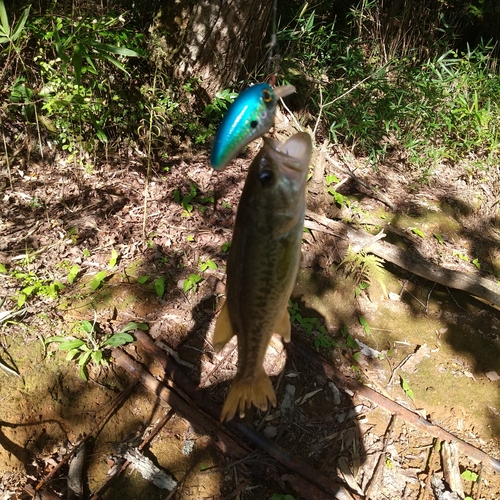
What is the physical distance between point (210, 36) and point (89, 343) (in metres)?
4.08

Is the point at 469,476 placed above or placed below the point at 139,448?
below


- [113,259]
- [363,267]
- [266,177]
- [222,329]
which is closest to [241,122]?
[266,177]

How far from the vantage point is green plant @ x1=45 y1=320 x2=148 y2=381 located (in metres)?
3.40

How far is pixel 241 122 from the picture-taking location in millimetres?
1263

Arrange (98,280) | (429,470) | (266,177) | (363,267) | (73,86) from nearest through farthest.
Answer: (266,177), (429,470), (98,280), (73,86), (363,267)

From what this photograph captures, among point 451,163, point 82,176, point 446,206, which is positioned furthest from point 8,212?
point 451,163

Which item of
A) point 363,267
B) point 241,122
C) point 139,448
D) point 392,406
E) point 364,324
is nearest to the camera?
point 241,122

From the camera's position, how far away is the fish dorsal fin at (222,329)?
178 centimetres

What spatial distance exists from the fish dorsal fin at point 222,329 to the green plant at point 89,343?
201cm

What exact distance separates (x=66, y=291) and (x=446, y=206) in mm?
5401

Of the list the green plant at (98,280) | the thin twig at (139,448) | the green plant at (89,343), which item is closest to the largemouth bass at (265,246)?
the thin twig at (139,448)

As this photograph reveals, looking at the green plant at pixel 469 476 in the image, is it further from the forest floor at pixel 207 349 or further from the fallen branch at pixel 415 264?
the fallen branch at pixel 415 264

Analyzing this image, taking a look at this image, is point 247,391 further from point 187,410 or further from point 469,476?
point 469,476

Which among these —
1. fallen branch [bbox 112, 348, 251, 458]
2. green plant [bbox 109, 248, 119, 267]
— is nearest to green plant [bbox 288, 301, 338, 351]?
fallen branch [bbox 112, 348, 251, 458]
